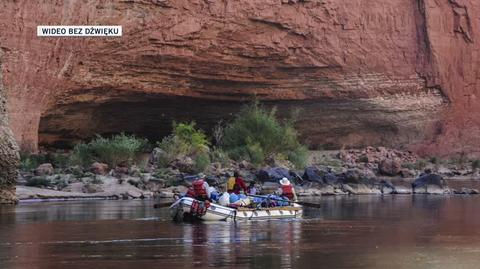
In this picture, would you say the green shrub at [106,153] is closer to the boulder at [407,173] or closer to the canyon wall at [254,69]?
the canyon wall at [254,69]

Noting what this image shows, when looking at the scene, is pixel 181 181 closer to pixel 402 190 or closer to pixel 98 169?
pixel 98 169

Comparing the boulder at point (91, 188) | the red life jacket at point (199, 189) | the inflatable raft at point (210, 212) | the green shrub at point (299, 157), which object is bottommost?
the inflatable raft at point (210, 212)

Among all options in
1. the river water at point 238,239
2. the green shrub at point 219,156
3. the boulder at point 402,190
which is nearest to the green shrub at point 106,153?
the green shrub at point 219,156

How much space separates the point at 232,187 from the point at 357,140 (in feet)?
101

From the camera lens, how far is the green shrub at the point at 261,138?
50.2 m

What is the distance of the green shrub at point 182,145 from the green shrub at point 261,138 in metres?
1.62

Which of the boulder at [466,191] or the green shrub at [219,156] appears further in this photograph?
the green shrub at [219,156]

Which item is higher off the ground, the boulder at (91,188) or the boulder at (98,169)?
the boulder at (98,169)

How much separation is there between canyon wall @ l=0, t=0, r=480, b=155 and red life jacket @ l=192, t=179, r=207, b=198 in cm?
1892

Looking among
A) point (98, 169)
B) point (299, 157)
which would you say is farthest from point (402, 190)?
point (98, 169)

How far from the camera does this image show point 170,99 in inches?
2058

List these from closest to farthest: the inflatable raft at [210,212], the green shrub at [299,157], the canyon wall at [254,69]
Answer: the inflatable raft at [210,212] < the canyon wall at [254,69] < the green shrub at [299,157]

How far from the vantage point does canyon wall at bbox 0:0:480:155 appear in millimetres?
45750

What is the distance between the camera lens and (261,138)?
5106cm
